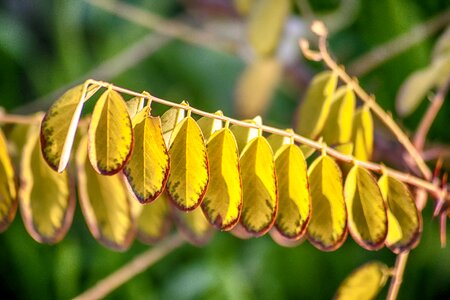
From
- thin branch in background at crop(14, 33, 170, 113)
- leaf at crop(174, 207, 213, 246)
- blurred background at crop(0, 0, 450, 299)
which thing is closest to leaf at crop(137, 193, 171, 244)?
leaf at crop(174, 207, 213, 246)

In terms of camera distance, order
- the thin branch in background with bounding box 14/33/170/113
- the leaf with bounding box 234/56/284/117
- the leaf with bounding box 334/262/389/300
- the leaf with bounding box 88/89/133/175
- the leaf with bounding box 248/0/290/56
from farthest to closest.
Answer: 1. the thin branch in background with bounding box 14/33/170/113
2. the leaf with bounding box 234/56/284/117
3. the leaf with bounding box 248/0/290/56
4. the leaf with bounding box 334/262/389/300
5. the leaf with bounding box 88/89/133/175

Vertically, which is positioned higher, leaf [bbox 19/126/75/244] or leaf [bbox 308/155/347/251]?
leaf [bbox 19/126/75/244]

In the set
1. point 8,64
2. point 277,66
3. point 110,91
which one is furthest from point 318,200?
point 8,64

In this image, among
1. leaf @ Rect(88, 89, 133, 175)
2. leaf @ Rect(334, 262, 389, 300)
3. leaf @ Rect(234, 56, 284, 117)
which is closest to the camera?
leaf @ Rect(88, 89, 133, 175)

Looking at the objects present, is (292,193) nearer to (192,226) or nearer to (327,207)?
(327,207)

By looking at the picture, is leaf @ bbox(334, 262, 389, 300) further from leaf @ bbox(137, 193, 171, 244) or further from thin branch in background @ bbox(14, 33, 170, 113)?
thin branch in background @ bbox(14, 33, 170, 113)

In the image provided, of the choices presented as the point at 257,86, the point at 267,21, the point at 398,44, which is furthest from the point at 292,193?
the point at 398,44

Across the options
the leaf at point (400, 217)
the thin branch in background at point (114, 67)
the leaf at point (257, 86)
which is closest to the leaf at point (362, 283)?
the leaf at point (400, 217)

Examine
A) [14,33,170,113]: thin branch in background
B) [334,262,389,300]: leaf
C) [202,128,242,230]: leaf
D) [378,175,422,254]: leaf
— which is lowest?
[334,262,389,300]: leaf

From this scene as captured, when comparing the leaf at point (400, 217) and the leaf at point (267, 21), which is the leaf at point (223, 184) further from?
the leaf at point (267, 21)
